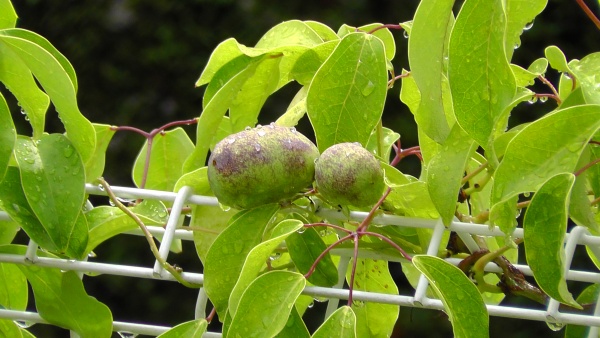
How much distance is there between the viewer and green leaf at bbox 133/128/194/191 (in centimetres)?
85

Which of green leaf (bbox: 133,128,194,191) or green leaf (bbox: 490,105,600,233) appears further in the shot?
green leaf (bbox: 133,128,194,191)

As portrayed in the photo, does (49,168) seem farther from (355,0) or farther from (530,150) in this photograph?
(355,0)

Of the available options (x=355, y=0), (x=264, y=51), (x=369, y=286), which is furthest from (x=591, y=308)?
(x=355, y=0)

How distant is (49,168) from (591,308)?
1.33ft

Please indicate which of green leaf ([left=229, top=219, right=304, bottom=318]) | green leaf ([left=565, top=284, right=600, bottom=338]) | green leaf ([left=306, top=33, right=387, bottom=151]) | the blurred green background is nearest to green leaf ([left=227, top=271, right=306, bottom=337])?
green leaf ([left=229, top=219, right=304, bottom=318])

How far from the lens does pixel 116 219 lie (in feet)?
2.17

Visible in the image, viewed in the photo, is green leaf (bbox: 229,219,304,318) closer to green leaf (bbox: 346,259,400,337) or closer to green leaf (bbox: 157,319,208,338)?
green leaf (bbox: 157,319,208,338)

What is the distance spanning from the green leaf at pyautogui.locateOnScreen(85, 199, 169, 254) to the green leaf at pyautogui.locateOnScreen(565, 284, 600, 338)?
304mm

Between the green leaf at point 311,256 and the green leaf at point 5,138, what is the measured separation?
20cm

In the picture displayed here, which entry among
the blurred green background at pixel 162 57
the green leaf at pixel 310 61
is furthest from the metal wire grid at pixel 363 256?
the blurred green background at pixel 162 57

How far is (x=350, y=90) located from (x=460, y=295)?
0.16m

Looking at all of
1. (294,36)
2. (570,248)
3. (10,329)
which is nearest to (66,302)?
(10,329)

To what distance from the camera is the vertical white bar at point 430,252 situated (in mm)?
534

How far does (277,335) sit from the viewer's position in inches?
21.9
